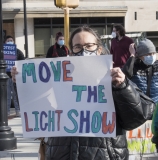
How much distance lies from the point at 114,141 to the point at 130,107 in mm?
221

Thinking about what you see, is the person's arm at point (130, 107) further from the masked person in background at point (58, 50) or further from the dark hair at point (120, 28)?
the masked person in background at point (58, 50)

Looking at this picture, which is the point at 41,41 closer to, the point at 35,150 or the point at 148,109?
the point at 35,150

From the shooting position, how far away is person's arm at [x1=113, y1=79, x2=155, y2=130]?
284 cm

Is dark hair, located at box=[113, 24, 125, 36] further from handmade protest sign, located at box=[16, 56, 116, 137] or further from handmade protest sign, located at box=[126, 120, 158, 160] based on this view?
handmade protest sign, located at box=[16, 56, 116, 137]

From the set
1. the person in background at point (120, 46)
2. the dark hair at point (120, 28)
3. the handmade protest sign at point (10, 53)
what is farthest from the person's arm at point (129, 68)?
the handmade protest sign at point (10, 53)

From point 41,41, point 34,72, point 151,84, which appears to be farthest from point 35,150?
point 41,41

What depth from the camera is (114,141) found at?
9.62 feet

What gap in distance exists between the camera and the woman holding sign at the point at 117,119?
2852 millimetres

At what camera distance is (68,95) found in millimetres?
2969

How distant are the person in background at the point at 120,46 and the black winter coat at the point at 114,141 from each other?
669 centimetres

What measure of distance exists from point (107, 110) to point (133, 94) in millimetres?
173

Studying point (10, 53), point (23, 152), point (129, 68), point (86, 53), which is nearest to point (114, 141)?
point (86, 53)

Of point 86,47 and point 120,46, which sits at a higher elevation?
point 86,47

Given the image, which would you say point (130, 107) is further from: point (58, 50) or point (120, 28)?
point (58, 50)
